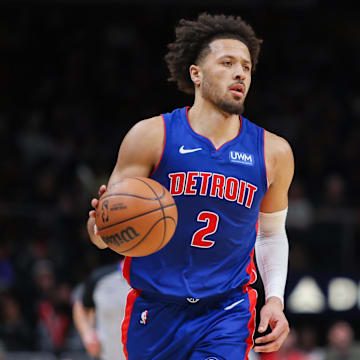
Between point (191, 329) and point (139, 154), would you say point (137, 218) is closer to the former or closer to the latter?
point (139, 154)

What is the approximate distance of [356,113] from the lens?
12883mm

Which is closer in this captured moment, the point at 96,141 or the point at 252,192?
the point at 252,192

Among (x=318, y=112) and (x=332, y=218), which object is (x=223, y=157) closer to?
(x=332, y=218)

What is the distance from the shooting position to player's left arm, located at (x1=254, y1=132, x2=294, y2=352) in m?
4.14

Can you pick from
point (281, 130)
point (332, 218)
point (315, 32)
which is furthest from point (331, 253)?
point (315, 32)

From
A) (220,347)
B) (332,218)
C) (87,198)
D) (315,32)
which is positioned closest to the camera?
(220,347)

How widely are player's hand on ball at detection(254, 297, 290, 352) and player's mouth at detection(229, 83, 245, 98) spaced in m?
1.06

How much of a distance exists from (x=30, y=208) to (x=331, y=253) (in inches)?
153

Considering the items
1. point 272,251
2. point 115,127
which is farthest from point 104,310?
point 115,127

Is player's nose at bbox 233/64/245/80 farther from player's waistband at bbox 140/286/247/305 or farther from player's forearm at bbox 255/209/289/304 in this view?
player's waistband at bbox 140/286/247/305

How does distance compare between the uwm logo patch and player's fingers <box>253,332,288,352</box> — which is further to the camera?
the uwm logo patch

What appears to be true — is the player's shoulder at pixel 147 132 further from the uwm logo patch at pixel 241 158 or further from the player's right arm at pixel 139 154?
the uwm logo patch at pixel 241 158

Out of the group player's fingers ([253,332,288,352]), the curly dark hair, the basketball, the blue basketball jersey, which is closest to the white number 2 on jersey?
the blue basketball jersey

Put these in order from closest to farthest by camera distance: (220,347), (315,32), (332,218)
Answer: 1. (220,347)
2. (332,218)
3. (315,32)
